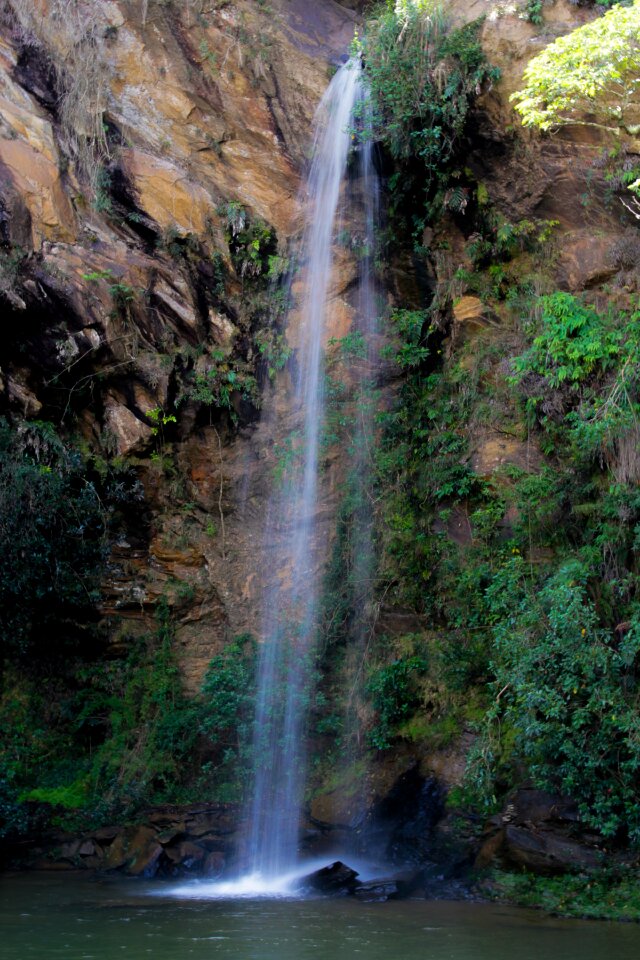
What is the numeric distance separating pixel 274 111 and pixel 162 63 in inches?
84.1

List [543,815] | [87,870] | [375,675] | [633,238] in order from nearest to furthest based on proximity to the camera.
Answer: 1. [543,815]
2. [87,870]
3. [375,675]
4. [633,238]

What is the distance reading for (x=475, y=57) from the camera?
535 inches

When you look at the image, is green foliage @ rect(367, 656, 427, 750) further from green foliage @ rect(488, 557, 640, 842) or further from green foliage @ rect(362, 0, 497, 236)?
green foliage @ rect(362, 0, 497, 236)

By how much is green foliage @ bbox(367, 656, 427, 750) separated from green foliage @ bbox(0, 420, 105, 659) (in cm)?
452

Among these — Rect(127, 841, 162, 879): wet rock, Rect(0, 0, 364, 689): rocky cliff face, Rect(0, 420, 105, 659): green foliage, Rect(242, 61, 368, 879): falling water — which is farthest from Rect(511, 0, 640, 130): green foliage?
Rect(127, 841, 162, 879): wet rock

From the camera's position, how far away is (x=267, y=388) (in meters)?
14.6

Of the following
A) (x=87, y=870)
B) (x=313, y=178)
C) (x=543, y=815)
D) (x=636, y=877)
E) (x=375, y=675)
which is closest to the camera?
(x=636, y=877)

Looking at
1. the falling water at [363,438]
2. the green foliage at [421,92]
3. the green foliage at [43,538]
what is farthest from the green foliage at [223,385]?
the green foliage at [421,92]

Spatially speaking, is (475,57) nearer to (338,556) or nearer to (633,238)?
(633,238)

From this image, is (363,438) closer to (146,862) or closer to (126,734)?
(126,734)

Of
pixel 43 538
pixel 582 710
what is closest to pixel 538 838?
pixel 582 710

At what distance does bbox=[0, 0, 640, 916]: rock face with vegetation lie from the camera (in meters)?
11.4

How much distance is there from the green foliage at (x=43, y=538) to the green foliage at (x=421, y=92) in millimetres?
6978

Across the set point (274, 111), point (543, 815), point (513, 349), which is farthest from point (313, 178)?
point (543, 815)
